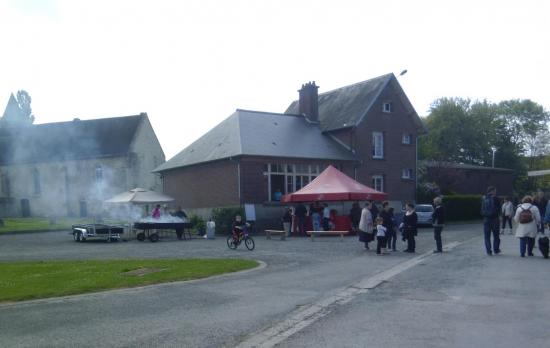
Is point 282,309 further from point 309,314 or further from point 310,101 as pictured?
point 310,101

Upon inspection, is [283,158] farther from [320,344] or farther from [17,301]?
[320,344]

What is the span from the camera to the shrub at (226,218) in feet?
90.2

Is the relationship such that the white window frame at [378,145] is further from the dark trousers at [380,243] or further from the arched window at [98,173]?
the arched window at [98,173]

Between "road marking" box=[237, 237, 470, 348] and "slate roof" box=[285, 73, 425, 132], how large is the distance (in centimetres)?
2323

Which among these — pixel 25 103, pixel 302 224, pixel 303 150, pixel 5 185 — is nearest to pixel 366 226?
pixel 302 224

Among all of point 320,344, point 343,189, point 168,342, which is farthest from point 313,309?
point 343,189

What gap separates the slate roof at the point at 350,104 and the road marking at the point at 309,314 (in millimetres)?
23235

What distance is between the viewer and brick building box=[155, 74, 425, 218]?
2928 cm

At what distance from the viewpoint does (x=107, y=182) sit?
52656 millimetres

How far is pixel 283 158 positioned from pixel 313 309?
2181cm

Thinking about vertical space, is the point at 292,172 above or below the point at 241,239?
above

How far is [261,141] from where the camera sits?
30516mm

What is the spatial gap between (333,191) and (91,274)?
14.4 meters

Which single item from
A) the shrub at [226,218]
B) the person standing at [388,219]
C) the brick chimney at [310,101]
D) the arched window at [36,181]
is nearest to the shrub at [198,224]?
the shrub at [226,218]
